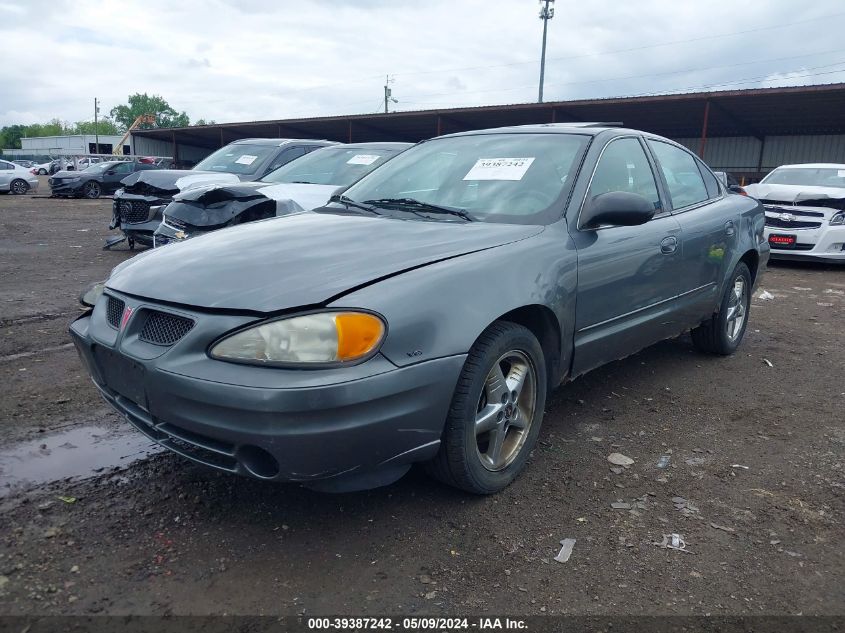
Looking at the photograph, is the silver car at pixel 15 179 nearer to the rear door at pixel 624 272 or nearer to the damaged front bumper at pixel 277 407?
the rear door at pixel 624 272

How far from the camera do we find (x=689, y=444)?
3.47m

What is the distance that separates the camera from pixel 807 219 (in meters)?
9.59

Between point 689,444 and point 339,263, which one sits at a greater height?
point 339,263

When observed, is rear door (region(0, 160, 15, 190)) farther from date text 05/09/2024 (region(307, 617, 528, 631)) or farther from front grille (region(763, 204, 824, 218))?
date text 05/09/2024 (region(307, 617, 528, 631))

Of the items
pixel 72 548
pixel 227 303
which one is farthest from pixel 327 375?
pixel 72 548

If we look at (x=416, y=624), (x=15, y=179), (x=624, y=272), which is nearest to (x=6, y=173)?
(x=15, y=179)

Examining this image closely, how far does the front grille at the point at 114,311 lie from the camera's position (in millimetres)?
2648

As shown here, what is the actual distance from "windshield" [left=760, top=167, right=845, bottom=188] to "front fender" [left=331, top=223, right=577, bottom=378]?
361 inches

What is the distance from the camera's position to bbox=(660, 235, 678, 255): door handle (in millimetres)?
3797

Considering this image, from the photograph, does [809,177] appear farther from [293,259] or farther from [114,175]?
[114,175]

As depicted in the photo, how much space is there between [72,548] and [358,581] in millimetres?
1018

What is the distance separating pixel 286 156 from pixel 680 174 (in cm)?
600

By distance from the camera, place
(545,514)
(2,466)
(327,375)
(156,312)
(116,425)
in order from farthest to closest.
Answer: (116,425) < (2,466) < (545,514) < (156,312) < (327,375)

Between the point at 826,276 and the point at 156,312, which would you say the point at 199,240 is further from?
the point at 826,276
